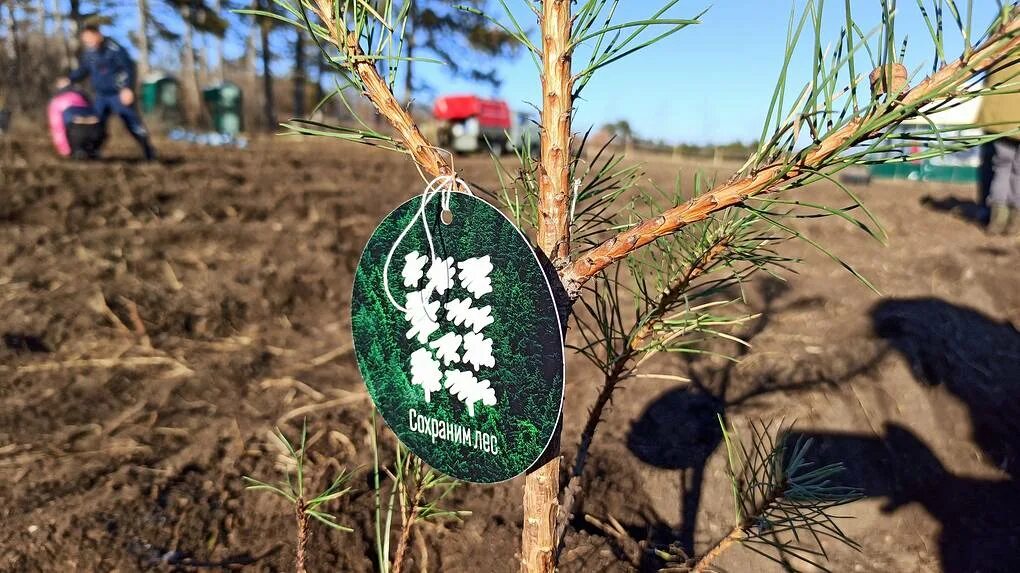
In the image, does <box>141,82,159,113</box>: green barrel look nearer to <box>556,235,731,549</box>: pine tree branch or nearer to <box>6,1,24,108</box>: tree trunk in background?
<box>6,1,24,108</box>: tree trunk in background

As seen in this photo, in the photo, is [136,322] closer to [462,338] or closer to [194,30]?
[462,338]

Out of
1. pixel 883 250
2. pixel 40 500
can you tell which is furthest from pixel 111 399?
pixel 883 250

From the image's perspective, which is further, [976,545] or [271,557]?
[976,545]

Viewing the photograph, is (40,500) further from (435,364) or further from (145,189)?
(145,189)

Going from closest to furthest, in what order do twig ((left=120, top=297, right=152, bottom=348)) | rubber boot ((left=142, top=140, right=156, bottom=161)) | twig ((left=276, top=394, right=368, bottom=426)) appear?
1. twig ((left=276, top=394, right=368, bottom=426))
2. twig ((left=120, top=297, right=152, bottom=348))
3. rubber boot ((left=142, top=140, right=156, bottom=161))

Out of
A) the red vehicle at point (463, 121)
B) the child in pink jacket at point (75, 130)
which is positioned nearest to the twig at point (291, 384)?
the child in pink jacket at point (75, 130)

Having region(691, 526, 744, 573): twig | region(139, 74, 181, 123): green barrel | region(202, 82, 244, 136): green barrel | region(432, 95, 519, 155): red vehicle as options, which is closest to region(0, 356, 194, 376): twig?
region(691, 526, 744, 573): twig
